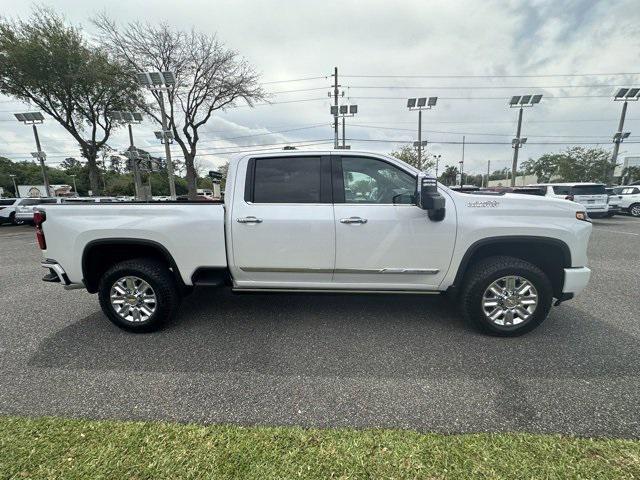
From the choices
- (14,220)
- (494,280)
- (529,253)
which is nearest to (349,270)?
(494,280)

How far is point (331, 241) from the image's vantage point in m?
3.23

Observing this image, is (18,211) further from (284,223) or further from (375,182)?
(375,182)

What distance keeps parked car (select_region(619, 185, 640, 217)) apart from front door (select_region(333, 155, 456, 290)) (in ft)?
64.1

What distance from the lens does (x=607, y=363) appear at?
2.81m

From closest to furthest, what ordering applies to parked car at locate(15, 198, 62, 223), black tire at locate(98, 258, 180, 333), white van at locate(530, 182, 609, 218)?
black tire at locate(98, 258, 180, 333)
white van at locate(530, 182, 609, 218)
parked car at locate(15, 198, 62, 223)

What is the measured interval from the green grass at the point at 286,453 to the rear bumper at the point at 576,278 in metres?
1.59

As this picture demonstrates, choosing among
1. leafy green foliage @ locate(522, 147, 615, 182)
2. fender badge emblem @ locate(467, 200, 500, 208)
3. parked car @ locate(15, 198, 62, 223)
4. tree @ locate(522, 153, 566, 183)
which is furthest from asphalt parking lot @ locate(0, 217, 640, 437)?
tree @ locate(522, 153, 566, 183)

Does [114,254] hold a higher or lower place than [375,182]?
lower

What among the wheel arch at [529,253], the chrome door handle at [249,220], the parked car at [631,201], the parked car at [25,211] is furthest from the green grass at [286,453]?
the parked car at [25,211]

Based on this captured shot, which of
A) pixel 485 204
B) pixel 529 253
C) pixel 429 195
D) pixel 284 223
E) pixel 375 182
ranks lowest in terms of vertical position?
pixel 529 253

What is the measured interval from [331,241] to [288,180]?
0.82 m

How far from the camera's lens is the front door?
3184 mm

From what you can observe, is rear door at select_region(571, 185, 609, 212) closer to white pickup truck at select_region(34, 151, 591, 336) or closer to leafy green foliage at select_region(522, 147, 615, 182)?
white pickup truck at select_region(34, 151, 591, 336)

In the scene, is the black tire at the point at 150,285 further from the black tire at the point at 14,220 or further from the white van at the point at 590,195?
the black tire at the point at 14,220
